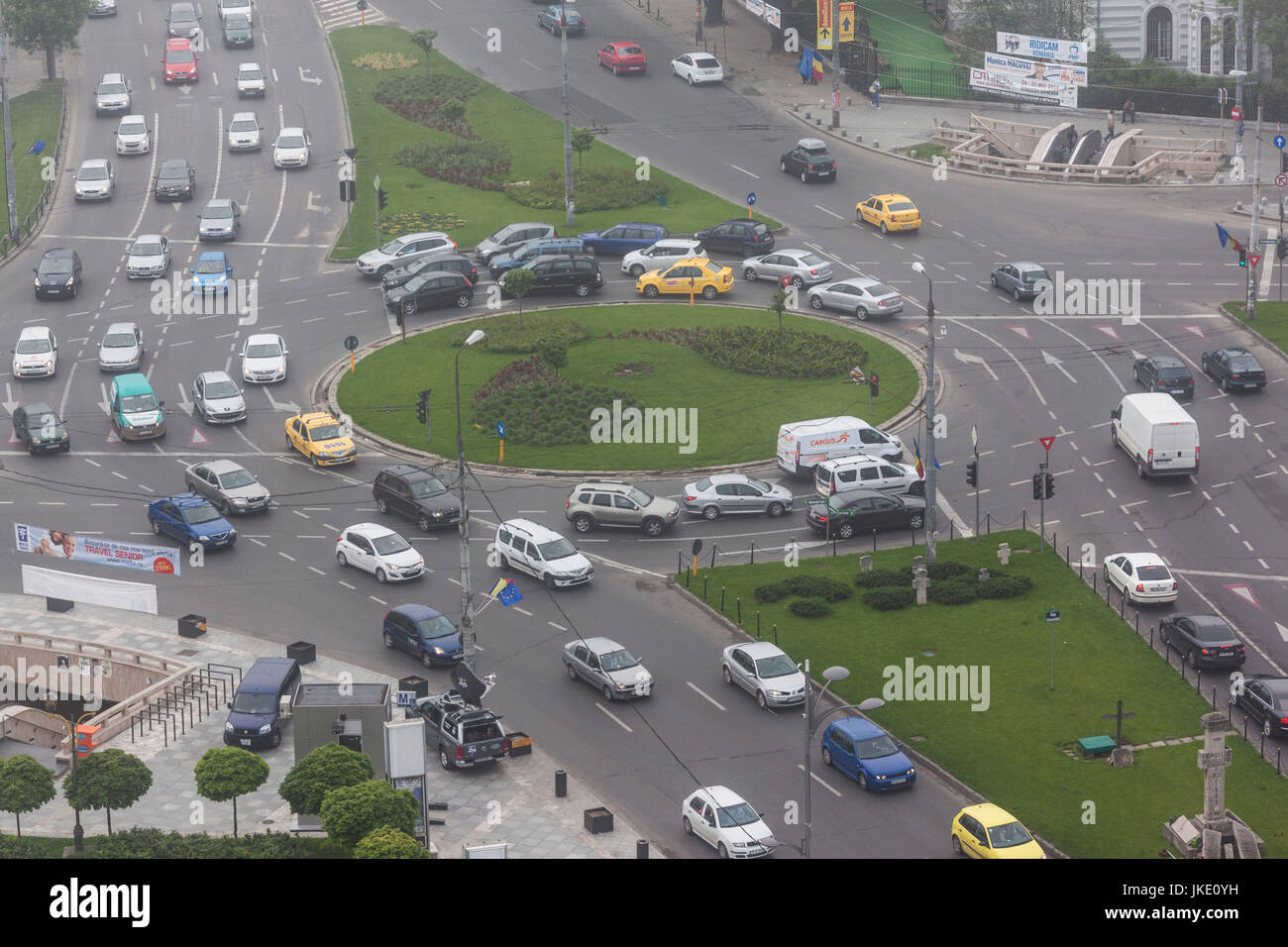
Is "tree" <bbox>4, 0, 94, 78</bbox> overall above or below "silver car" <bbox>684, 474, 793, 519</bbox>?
above

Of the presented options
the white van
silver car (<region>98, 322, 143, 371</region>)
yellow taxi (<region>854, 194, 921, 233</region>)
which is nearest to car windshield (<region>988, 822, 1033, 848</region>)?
the white van

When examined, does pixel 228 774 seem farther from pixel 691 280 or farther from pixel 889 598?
pixel 691 280

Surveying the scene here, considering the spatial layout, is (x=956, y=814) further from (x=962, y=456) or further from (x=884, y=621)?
(x=962, y=456)

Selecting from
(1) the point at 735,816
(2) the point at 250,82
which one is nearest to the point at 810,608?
(1) the point at 735,816

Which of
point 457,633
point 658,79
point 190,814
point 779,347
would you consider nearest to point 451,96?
point 658,79

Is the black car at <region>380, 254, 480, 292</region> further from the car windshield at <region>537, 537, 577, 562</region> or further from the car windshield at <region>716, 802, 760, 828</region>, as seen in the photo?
the car windshield at <region>716, 802, 760, 828</region>
